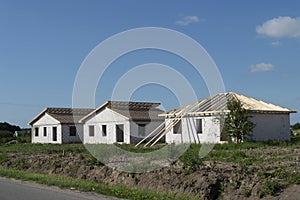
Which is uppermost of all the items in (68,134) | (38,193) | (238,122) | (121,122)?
(121,122)

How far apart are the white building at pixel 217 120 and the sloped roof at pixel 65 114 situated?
17.0m

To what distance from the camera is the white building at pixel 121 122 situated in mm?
41719

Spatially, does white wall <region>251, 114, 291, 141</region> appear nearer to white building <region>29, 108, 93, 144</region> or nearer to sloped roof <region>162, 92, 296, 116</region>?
sloped roof <region>162, 92, 296, 116</region>

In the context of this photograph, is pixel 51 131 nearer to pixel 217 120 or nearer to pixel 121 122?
pixel 121 122

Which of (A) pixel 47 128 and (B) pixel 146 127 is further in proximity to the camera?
(A) pixel 47 128

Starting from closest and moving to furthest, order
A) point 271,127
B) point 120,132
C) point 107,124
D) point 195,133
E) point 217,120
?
point 217,120, point 271,127, point 195,133, point 120,132, point 107,124

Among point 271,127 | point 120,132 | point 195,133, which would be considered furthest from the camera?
point 120,132

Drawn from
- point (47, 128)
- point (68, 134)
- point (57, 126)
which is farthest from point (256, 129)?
point (47, 128)

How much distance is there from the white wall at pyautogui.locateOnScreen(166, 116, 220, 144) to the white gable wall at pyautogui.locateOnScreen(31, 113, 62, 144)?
16930mm

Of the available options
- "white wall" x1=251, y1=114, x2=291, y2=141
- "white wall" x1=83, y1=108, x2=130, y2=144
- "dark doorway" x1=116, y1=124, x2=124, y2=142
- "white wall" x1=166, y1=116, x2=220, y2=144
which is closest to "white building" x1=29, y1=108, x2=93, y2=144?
"white wall" x1=83, y1=108, x2=130, y2=144

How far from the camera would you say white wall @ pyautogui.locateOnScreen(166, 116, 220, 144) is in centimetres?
3366

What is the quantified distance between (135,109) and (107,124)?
11.2ft

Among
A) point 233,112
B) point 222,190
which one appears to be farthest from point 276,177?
point 233,112

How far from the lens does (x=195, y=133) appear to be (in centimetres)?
3528
